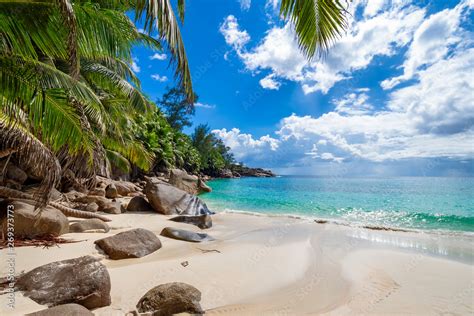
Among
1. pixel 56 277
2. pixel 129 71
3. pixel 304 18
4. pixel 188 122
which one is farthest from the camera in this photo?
pixel 188 122

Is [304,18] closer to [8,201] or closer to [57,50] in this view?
[57,50]

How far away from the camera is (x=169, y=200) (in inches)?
417

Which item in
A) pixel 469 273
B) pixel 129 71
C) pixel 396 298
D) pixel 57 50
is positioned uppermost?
pixel 129 71

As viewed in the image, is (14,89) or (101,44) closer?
(14,89)

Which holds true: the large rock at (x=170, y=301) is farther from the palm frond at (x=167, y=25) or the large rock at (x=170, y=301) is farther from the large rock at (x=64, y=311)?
the palm frond at (x=167, y=25)

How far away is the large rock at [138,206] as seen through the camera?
413 inches

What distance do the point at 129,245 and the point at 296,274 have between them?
3.03 m

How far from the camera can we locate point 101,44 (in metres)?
4.35

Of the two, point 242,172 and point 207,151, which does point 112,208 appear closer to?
point 207,151

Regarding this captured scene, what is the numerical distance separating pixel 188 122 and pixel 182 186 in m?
25.8

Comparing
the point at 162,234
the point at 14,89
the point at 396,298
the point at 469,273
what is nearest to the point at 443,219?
the point at 469,273

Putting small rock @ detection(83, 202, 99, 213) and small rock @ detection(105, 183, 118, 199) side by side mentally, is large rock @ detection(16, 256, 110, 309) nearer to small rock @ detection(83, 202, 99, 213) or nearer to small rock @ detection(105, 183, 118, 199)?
small rock @ detection(83, 202, 99, 213)

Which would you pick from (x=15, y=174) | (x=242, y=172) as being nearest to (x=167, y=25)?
(x=15, y=174)

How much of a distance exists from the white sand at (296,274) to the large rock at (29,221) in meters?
0.57
